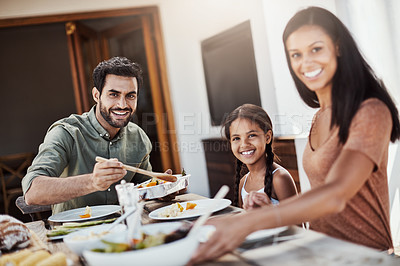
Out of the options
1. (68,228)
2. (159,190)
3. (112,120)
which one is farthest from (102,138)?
(68,228)

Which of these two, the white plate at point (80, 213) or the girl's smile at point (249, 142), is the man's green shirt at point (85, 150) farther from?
the girl's smile at point (249, 142)

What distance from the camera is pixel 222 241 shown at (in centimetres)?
93

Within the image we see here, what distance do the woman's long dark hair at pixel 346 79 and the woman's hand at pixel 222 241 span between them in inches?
15.7

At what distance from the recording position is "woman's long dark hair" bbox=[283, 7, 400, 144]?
1131 millimetres

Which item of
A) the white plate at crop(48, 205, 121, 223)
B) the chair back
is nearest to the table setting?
the white plate at crop(48, 205, 121, 223)

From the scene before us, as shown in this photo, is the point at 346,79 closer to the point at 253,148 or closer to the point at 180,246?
the point at 180,246

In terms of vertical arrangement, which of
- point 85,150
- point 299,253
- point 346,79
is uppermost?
point 346,79

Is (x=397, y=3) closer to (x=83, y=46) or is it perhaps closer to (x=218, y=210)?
(x=218, y=210)

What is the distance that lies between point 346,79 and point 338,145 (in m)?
0.18

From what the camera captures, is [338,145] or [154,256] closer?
[154,256]

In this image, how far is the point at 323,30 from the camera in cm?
120

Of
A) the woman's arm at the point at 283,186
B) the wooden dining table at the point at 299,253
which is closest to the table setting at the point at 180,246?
the wooden dining table at the point at 299,253

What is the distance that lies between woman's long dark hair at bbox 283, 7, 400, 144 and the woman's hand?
0.40 meters

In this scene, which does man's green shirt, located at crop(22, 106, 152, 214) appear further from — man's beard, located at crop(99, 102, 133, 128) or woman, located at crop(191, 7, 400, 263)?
woman, located at crop(191, 7, 400, 263)
